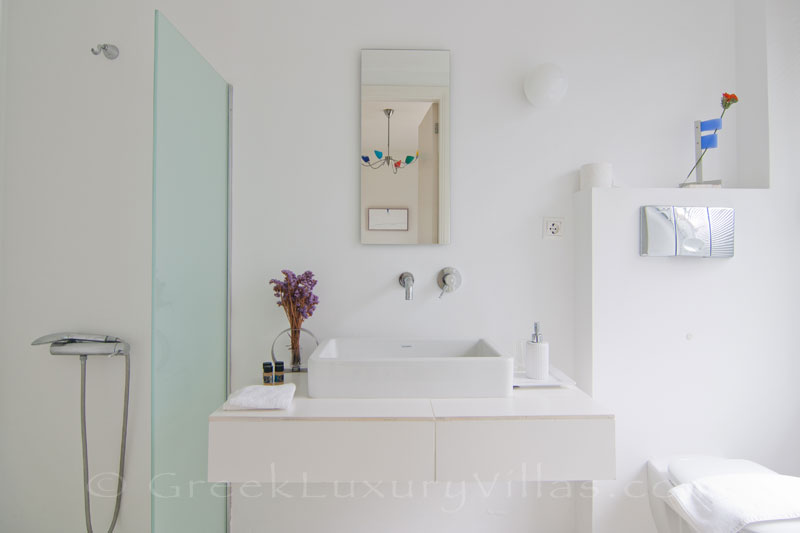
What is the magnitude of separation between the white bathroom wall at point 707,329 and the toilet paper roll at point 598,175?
0.22 ft

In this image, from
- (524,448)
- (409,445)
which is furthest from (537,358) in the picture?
(409,445)

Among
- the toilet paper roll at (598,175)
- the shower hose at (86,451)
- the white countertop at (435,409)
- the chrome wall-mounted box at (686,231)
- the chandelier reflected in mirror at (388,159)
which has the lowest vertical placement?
the shower hose at (86,451)

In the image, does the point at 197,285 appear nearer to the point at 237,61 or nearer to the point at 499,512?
the point at 237,61

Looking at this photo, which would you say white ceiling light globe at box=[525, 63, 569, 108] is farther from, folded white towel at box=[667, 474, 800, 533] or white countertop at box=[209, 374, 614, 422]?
folded white towel at box=[667, 474, 800, 533]

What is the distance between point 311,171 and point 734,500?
5.89 ft

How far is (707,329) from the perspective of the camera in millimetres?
1861

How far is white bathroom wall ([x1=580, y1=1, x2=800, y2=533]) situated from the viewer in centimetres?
183

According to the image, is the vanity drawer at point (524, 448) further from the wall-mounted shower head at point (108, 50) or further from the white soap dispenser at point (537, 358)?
the wall-mounted shower head at point (108, 50)

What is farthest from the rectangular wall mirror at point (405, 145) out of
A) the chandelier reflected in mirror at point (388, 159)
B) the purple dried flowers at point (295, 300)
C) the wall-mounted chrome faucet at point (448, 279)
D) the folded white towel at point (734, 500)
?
the folded white towel at point (734, 500)

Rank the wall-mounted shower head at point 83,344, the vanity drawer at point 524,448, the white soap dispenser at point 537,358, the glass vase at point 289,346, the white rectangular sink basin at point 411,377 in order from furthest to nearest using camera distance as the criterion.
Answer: the glass vase at point 289,346, the wall-mounted shower head at point 83,344, the white soap dispenser at point 537,358, the white rectangular sink basin at point 411,377, the vanity drawer at point 524,448

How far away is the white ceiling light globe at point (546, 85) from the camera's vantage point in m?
1.88

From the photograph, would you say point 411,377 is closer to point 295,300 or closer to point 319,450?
point 319,450

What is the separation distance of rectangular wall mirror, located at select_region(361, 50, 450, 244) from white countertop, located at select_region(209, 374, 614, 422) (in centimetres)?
70

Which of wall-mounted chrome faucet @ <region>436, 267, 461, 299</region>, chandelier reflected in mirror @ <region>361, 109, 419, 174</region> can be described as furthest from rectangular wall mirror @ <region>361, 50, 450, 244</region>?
wall-mounted chrome faucet @ <region>436, 267, 461, 299</region>
